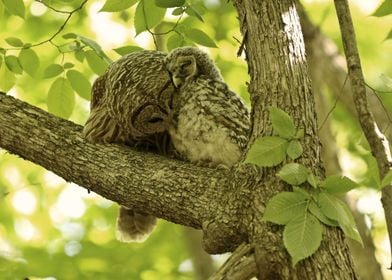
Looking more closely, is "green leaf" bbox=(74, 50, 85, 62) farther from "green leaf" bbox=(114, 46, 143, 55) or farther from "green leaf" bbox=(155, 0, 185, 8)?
"green leaf" bbox=(155, 0, 185, 8)

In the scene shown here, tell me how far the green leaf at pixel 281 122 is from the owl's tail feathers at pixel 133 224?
5.06 feet

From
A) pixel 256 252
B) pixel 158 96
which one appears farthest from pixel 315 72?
pixel 256 252

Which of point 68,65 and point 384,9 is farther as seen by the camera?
point 68,65

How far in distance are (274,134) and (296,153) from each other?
1.04 feet

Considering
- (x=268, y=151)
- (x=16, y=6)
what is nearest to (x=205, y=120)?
(x=268, y=151)

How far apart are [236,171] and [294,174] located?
0.49 m

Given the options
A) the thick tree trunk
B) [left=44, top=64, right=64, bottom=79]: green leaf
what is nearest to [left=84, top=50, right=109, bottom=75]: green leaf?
[left=44, top=64, right=64, bottom=79]: green leaf

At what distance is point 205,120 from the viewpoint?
11.4ft

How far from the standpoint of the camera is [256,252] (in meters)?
2.80

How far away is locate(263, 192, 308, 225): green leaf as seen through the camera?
2.51 m

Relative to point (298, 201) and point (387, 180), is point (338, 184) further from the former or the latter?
point (387, 180)

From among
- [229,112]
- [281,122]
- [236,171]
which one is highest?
[229,112]

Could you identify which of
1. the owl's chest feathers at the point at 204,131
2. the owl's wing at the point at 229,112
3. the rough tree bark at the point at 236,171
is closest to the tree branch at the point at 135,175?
the rough tree bark at the point at 236,171

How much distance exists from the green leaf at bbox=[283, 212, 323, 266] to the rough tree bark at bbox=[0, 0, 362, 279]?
10.6 inches
